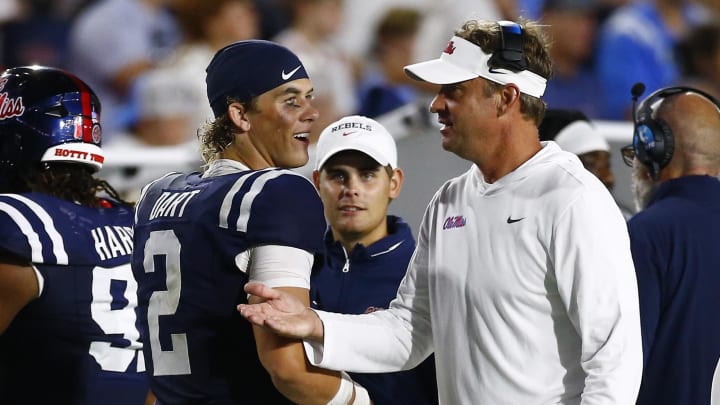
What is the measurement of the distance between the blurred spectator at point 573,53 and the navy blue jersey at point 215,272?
19.7 ft

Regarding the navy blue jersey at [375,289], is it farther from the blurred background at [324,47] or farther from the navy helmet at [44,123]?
the blurred background at [324,47]

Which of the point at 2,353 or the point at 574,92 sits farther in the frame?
the point at 574,92

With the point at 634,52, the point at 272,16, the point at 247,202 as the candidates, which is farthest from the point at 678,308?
the point at 634,52

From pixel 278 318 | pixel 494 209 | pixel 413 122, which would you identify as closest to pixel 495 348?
pixel 494 209

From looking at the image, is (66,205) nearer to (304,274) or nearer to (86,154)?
(86,154)

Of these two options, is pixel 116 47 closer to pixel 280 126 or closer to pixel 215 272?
pixel 280 126

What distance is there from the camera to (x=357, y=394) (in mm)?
3008

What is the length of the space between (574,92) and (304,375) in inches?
252

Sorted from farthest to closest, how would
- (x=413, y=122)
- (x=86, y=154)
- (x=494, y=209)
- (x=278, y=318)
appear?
(x=413, y=122) → (x=86, y=154) → (x=494, y=209) → (x=278, y=318)

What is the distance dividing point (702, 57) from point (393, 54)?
9.18ft

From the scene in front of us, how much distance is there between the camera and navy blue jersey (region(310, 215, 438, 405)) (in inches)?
137

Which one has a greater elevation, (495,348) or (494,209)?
(494,209)

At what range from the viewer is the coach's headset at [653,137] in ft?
12.4

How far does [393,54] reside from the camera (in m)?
8.53
